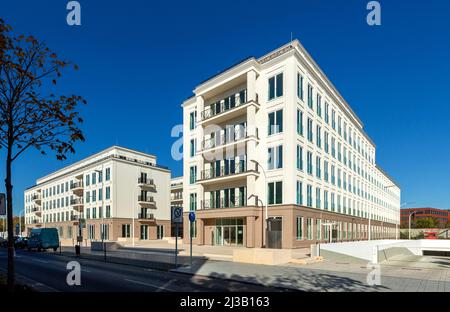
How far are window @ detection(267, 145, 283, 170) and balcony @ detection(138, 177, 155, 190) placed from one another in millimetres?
33520

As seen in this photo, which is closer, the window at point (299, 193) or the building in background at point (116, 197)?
the window at point (299, 193)

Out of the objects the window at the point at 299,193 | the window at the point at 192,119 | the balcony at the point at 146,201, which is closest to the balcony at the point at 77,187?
the balcony at the point at 146,201

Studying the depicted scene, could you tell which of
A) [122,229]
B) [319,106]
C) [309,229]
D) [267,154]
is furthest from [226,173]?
[122,229]

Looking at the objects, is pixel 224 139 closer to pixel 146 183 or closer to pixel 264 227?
pixel 264 227

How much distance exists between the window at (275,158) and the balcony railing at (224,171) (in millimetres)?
2893

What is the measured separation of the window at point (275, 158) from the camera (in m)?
33.8

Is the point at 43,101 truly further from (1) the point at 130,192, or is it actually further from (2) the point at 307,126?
(1) the point at 130,192

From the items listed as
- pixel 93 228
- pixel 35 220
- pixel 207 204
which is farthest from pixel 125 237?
pixel 35 220

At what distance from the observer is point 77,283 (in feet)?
46.0

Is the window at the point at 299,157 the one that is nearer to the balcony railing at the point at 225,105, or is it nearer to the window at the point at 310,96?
the window at the point at 310,96

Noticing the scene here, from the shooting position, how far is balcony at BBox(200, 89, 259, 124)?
36.5m

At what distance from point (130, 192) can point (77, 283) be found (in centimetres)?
4762

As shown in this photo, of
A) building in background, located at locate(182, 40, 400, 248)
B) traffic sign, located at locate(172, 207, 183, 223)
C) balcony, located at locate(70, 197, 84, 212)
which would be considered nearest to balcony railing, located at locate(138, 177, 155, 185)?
balcony, located at locate(70, 197, 84, 212)

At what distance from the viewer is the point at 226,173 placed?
127 feet
